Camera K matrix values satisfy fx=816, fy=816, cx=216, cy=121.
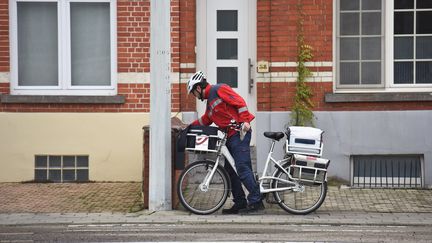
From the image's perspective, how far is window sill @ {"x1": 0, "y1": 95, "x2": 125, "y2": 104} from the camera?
502 inches

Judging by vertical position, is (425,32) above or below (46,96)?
above

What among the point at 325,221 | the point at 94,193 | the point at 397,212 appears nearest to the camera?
the point at 325,221

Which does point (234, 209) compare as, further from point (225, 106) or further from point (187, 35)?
point (187, 35)

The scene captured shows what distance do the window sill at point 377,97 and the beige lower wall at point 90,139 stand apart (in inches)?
116

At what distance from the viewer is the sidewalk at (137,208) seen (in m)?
9.83

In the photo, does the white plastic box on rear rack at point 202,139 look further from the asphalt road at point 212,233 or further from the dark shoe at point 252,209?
the asphalt road at point 212,233

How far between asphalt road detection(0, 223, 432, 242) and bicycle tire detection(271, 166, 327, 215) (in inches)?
29.3

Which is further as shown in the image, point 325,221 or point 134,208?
point 134,208

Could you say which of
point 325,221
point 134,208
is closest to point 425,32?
point 325,221

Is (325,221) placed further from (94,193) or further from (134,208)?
(94,193)

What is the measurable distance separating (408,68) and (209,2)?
3293mm

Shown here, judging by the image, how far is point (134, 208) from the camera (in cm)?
1067

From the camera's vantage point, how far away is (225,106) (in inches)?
397

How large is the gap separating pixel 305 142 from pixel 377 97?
272 centimetres
